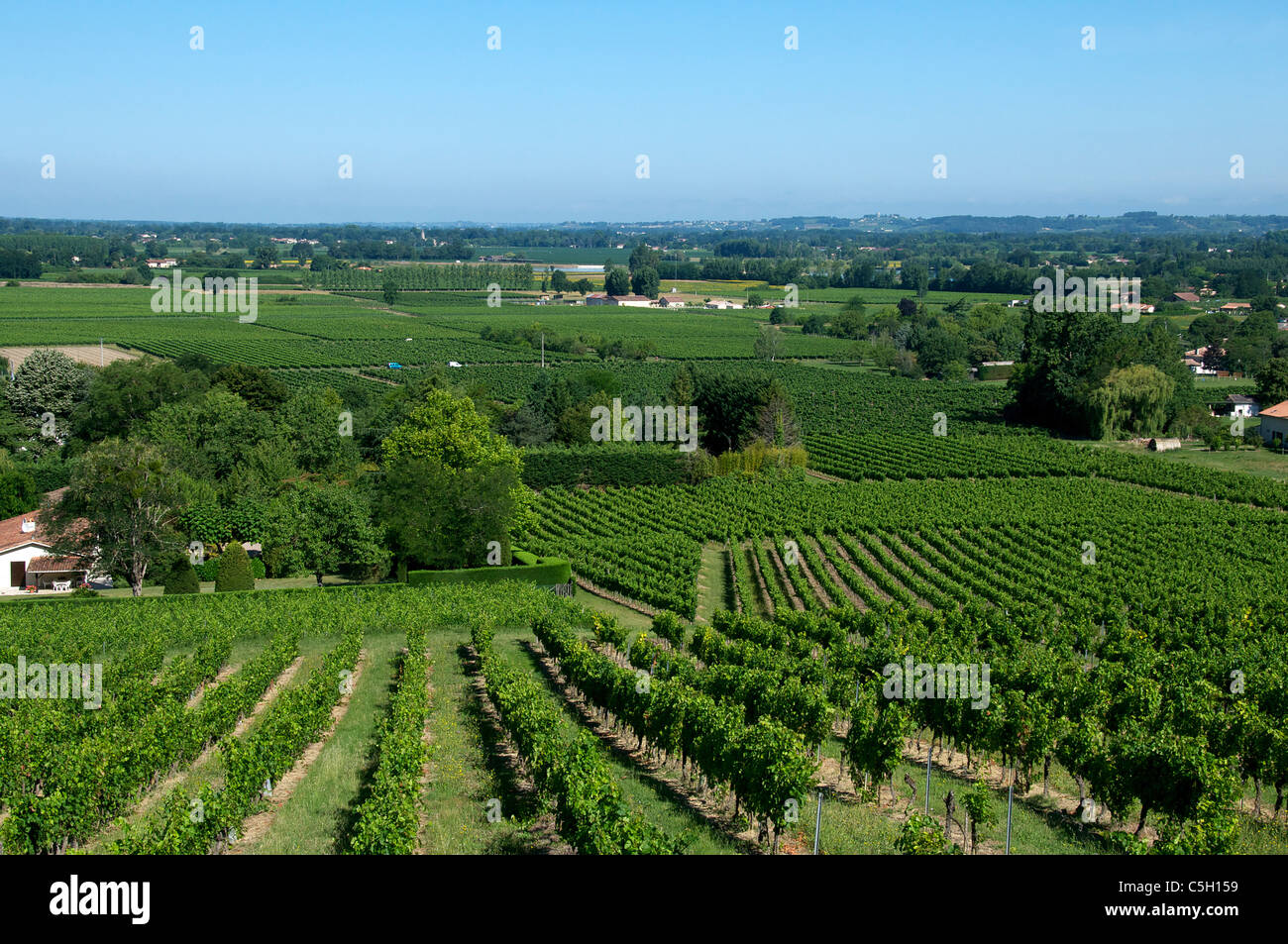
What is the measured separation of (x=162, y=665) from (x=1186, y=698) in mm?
23554

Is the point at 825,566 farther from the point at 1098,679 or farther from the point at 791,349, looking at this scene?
the point at 791,349

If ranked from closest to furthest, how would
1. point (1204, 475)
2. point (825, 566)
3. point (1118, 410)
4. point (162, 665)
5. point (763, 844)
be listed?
point (763, 844) → point (162, 665) → point (825, 566) → point (1204, 475) → point (1118, 410)

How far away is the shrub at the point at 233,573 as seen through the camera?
39.3 meters

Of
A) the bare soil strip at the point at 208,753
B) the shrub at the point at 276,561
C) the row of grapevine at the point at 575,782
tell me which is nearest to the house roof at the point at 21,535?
the shrub at the point at 276,561

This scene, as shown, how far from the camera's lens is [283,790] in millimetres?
18359

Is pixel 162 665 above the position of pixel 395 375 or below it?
below

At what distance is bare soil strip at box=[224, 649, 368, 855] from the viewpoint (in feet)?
52.7

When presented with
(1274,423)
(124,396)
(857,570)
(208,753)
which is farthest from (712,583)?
(1274,423)

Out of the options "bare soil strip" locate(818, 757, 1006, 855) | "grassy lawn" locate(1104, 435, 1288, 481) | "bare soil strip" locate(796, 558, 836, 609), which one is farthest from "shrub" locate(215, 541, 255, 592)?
"grassy lawn" locate(1104, 435, 1288, 481)

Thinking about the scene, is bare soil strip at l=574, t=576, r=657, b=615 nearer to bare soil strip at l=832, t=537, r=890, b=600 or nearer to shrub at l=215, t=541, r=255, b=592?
bare soil strip at l=832, t=537, r=890, b=600

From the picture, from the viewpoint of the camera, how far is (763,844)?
52.1 ft

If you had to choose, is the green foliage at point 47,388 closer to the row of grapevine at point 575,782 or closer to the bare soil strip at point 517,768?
the bare soil strip at point 517,768

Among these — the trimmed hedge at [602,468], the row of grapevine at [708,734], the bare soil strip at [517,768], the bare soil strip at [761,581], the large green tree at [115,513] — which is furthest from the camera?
the trimmed hedge at [602,468]
